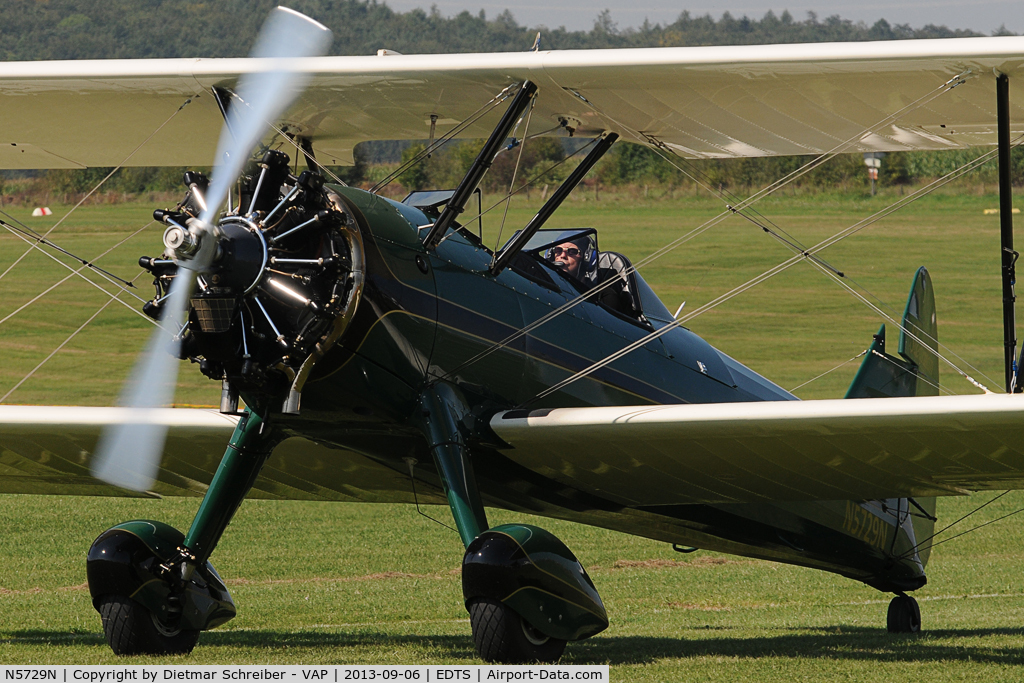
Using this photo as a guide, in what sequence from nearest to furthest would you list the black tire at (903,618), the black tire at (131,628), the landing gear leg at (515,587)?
1. the landing gear leg at (515,587)
2. the black tire at (131,628)
3. the black tire at (903,618)

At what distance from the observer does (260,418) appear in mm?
6891

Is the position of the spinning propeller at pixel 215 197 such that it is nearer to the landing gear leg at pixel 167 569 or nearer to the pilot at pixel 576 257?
the landing gear leg at pixel 167 569

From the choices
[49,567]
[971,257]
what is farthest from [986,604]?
[971,257]

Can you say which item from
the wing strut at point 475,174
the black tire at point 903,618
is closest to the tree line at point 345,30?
the black tire at point 903,618

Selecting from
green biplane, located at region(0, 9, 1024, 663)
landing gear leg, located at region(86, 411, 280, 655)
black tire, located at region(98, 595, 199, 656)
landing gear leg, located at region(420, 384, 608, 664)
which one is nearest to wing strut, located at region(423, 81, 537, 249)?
green biplane, located at region(0, 9, 1024, 663)

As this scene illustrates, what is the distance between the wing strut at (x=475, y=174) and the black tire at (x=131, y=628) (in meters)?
2.58

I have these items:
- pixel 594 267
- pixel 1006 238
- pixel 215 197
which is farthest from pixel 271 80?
pixel 1006 238

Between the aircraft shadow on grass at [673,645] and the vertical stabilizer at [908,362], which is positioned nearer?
the aircraft shadow on grass at [673,645]

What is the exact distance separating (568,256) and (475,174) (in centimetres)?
146

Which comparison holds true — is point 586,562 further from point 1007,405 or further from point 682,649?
point 1007,405

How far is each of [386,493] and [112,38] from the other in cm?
12383

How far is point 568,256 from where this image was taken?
8.07 meters

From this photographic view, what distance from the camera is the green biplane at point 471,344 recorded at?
6.12 m
